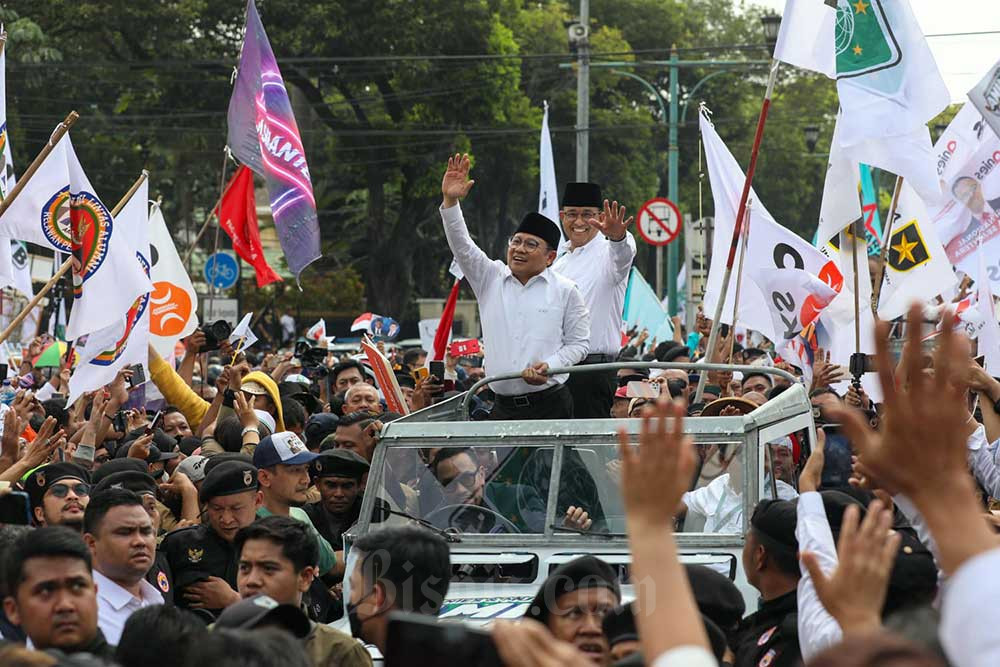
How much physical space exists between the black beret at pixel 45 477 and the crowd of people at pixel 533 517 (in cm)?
1

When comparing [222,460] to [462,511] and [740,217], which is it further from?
[740,217]

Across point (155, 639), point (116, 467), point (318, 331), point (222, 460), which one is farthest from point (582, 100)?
point (155, 639)

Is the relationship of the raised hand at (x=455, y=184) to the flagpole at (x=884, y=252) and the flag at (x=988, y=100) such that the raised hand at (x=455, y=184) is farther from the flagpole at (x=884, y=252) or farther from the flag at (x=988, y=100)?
the flagpole at (x=884, y=252)

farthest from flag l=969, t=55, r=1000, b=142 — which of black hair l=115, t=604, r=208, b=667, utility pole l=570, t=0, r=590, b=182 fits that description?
utility pole l=570, t=0, r=590, b=182

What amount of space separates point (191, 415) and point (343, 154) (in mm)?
34427

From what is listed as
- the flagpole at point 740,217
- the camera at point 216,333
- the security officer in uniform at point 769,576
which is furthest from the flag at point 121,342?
the security officer in uniform at point 769,576

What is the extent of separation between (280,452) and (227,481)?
59cm

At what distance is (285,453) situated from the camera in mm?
7512

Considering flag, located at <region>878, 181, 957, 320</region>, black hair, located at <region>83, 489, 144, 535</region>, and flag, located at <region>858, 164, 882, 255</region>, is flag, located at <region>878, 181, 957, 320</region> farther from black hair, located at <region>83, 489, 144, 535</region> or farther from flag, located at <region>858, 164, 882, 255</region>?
black hair, located at <region>83, 489, 144, 535</region>

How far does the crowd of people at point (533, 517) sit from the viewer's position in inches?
114

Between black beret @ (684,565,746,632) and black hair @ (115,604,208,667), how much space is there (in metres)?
1.67

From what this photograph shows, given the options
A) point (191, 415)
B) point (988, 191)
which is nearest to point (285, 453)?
point (191, 415)

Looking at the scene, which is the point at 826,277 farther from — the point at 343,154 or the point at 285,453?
the point at 343,154

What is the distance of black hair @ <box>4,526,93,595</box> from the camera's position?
15.5ft
